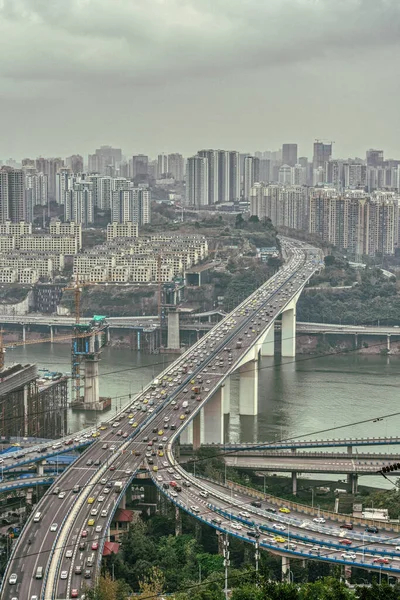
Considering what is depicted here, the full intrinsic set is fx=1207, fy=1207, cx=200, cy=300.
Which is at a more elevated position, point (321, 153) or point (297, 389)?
point (321, 153)

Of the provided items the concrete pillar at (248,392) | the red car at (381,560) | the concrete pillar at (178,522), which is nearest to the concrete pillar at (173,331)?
the concrete pillar at (248,392)

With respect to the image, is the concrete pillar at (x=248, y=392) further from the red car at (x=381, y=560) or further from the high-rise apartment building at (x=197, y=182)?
the high-rise apartment building at (x=197, y=182)

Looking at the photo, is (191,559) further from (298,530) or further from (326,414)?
(326,414)

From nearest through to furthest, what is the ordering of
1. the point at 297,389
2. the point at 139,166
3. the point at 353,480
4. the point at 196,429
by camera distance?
the point at 353,480 < the point at 196,429 < the point at 297,389 < the point at 139,166

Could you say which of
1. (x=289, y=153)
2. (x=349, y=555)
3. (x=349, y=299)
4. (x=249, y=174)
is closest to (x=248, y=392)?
(x=349, y=555)

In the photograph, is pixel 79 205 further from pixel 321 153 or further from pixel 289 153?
pixel 289 153

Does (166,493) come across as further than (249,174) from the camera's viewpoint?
No
